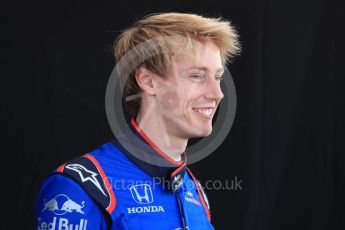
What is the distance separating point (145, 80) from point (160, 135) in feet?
0.51

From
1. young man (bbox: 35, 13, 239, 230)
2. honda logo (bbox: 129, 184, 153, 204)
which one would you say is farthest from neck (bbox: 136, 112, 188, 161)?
honda logo (bbox: 129, 184, 153, 204)

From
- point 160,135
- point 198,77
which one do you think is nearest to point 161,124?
point 160,135

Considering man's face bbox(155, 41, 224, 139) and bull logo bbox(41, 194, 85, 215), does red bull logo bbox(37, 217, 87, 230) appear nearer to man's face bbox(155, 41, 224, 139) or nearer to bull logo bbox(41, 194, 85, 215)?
bull logo bbox(41, 194, 85, 215)

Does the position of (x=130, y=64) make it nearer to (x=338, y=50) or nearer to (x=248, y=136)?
(x=248, y=136)

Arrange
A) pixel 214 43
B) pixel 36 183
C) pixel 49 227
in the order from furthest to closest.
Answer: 1. pixel 36 183
2. pixel 214 43
3. pixel 49 227

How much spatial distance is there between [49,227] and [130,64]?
0.50 metres

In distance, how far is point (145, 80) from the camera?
4.89 feet

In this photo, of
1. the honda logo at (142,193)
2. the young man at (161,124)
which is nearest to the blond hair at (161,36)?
the young man at (161,124)

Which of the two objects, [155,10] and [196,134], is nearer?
[196,134]

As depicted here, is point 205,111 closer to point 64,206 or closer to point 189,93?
point 189,93

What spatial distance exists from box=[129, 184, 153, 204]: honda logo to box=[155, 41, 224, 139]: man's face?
161mm

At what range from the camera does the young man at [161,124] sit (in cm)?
137

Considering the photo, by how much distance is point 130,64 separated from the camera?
1.53 metres

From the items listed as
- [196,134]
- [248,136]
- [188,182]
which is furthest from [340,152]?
[196,134]
